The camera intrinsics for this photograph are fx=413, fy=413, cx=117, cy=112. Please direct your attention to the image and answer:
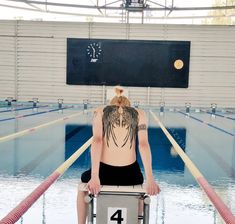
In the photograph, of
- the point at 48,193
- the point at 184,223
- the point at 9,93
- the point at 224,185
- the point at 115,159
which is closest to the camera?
the point at 115,159

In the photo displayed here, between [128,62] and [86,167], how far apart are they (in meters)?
17.0

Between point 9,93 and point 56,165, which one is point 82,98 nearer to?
point 9,93

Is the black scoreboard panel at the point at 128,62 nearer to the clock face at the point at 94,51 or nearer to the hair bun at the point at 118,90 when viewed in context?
the clock face at the point at 94,51

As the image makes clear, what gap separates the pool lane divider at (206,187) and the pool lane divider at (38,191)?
5.88ft

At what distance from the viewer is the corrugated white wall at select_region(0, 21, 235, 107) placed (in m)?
25.0

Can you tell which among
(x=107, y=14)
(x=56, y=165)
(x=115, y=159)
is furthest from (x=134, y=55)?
(x=115, y=159)

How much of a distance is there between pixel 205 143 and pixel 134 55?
545 inches

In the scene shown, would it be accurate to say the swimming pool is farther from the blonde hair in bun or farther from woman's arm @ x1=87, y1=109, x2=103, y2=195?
the blonde hair in bun

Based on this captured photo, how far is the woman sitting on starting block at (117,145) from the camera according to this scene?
3.25 metres

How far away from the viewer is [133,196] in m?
3.01

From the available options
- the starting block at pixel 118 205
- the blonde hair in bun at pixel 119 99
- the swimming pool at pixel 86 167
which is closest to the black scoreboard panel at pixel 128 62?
the swimming pool at pixel 86 167

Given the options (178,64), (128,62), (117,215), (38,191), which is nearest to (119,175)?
(117,215)

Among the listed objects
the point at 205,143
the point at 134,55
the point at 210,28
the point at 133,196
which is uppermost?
the point at 210,28

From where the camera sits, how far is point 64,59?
2536 cm
